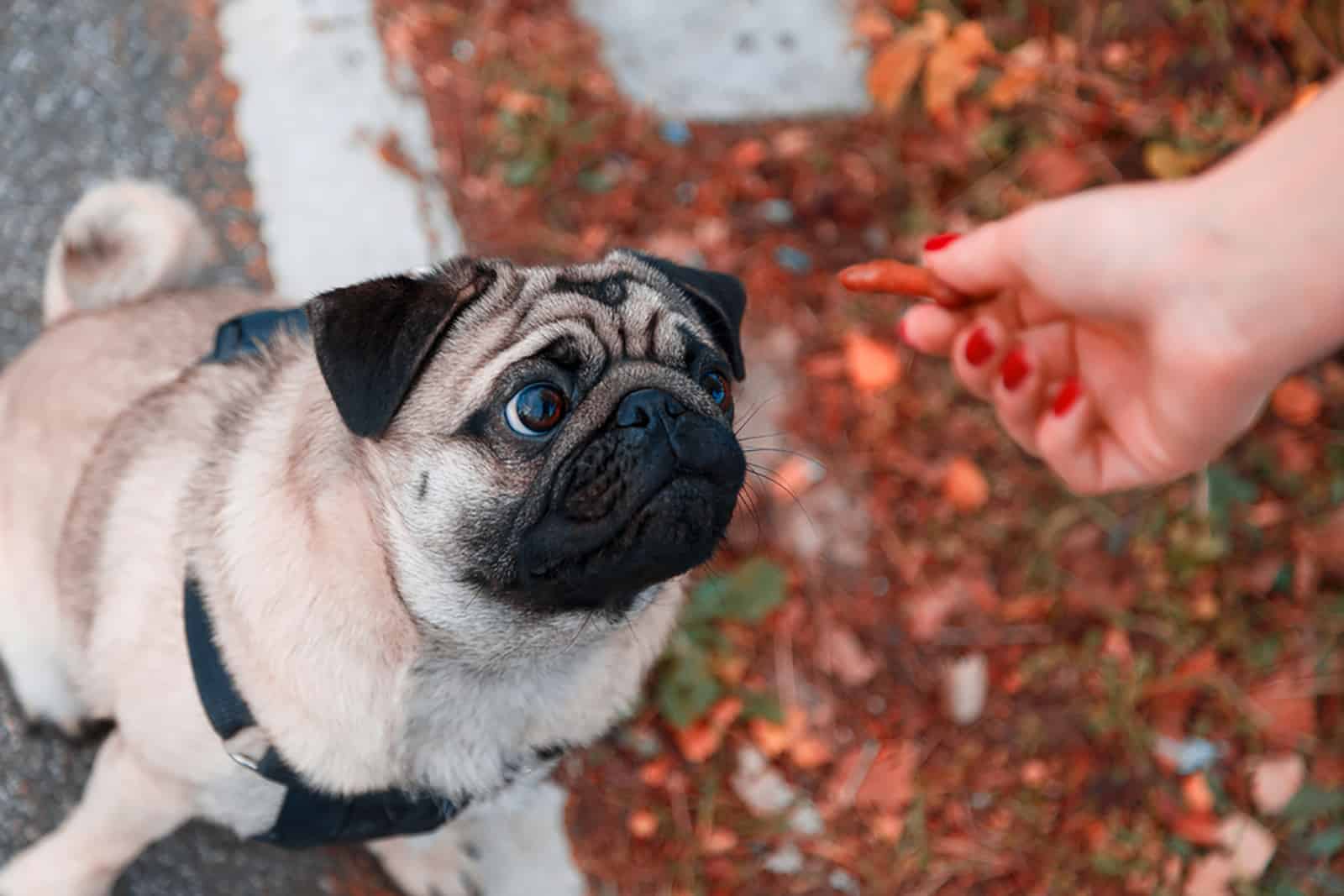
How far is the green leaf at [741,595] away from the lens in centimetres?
390

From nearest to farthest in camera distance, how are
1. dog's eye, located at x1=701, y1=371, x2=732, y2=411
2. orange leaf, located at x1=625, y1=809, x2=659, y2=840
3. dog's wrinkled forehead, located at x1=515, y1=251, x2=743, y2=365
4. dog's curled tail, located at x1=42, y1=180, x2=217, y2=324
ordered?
dog's wrinkled forehead, located at x1=515, y1=251, x2=743, y2=365, dog's eye, located at x1=701, y1=371, x2=732, y2=411, dog's curled tail, located at x1=42, y1=180, x2=217, y2=324, orange leaf, located at x1=625, y1=809, x2=659, y2=840

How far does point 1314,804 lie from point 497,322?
343 cm

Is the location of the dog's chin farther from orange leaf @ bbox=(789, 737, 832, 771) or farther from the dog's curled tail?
the dog's curled tail

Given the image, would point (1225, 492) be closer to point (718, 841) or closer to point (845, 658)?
point (845, 658)

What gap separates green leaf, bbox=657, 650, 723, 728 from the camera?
3.74m

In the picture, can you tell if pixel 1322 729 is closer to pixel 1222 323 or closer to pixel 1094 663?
pixel 1094 663

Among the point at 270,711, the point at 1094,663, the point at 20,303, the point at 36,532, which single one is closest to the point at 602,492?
the point at 270,711

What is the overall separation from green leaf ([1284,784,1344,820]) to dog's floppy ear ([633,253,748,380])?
271 centimetres

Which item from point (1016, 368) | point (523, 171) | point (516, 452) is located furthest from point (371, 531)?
point (523, 171)

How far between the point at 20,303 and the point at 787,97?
3.32 meters

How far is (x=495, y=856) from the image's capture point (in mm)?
3557

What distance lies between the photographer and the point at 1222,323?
235 centimetres

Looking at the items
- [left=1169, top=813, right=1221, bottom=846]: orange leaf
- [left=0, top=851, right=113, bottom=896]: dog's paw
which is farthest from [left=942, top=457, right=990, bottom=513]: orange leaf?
[left=0, top=851, right=113, bottom=896]: dog's paw

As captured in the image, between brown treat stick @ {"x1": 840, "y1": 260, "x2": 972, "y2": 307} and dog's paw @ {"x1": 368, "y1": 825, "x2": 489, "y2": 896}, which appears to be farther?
dog's paw @ {"x1": 368, "y1": 825, "x2": 489, "y2": 896}
